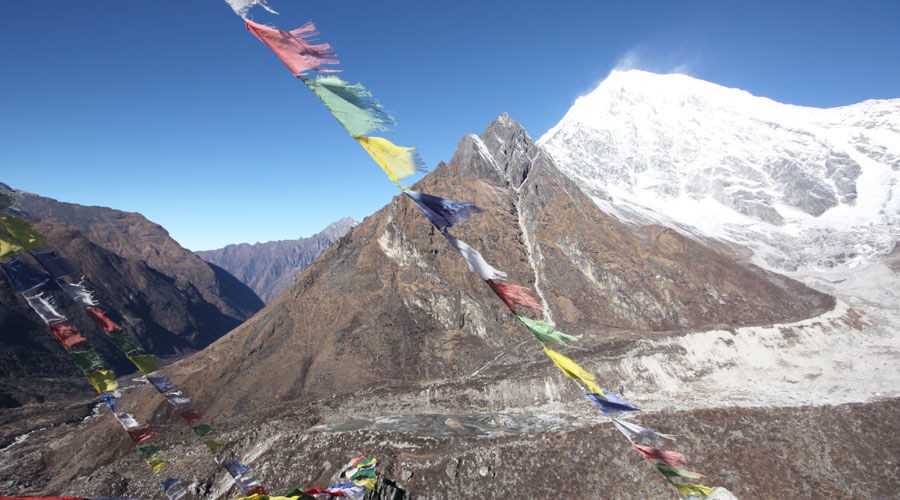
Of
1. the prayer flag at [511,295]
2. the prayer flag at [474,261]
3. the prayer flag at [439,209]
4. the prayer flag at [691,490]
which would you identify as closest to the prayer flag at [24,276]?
the prayer flag at [439,209]

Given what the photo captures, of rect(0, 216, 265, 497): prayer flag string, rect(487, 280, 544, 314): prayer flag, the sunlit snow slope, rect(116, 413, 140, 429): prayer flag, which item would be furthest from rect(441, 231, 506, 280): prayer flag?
the sunlit snow slope

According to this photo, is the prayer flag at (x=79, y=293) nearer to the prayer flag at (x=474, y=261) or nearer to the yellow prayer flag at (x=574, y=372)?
the prayer flag at (x=474, y=261)

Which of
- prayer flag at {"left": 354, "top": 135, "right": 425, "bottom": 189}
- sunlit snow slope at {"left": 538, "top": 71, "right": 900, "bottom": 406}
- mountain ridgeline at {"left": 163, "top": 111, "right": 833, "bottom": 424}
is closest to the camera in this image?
prayer flag at {"left": 354, "top": 135, "right": 425, "bottom": 189}

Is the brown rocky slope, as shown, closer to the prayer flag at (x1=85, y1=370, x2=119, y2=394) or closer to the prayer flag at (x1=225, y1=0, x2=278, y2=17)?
the prayer flag at (x1=85, y1=370, x2=119, y2=394)

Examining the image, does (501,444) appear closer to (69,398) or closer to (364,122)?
(364,122)

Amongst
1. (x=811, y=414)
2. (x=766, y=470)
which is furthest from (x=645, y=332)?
(x=766, y=470)

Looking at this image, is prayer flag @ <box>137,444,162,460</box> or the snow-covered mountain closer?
prayer flag @ <box>137,444,162,460</box>
